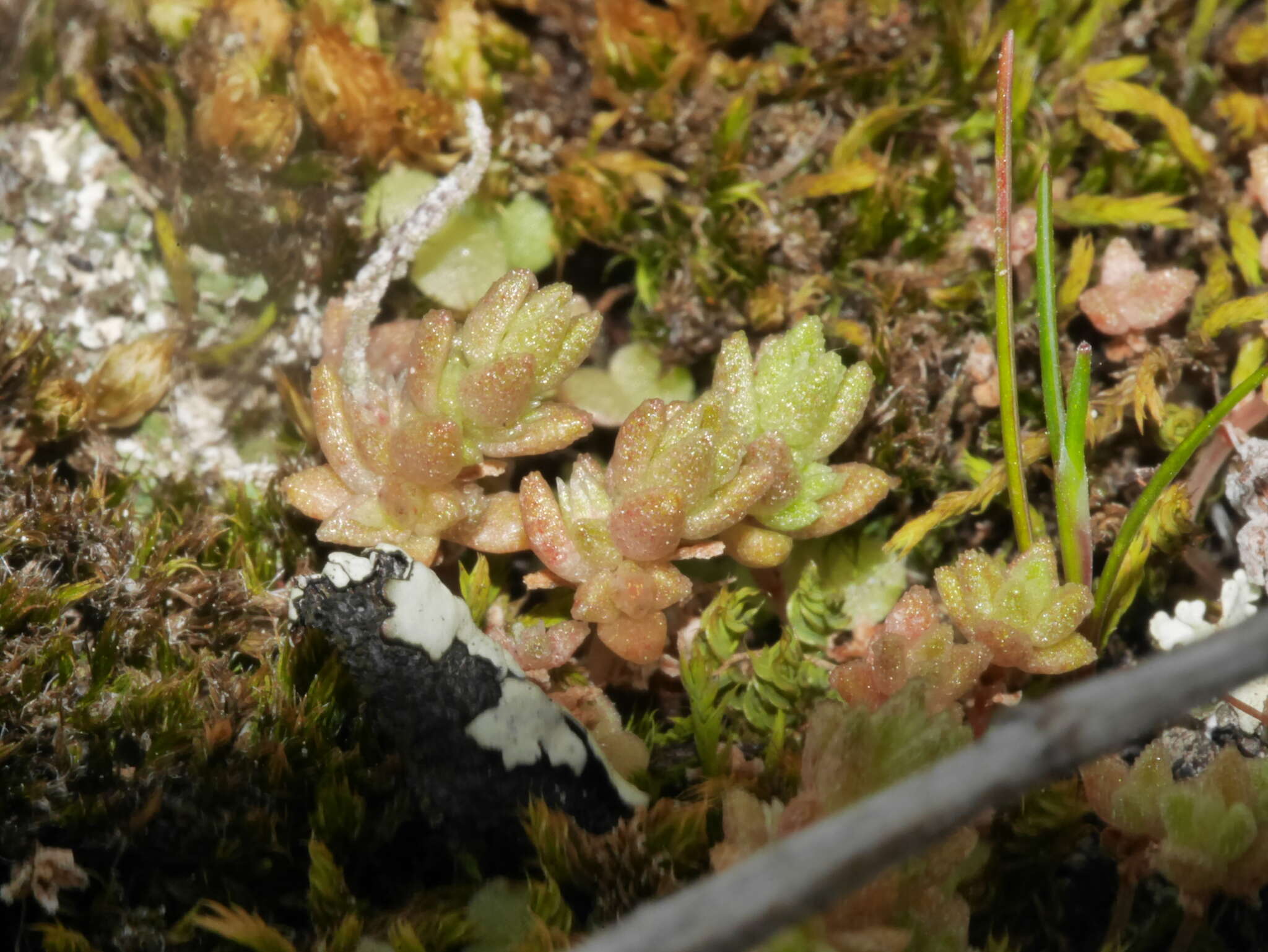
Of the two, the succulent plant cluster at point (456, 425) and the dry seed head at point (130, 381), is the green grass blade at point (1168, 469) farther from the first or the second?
the dry seed head at point (130, 381)

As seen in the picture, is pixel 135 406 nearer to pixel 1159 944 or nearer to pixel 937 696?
pixel 937 696

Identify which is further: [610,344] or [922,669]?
[610,344]

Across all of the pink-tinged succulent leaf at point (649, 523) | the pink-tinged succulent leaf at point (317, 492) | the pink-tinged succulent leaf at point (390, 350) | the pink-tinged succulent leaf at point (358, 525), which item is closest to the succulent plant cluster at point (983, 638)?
the pink-tinged succulent leaf at point (649, 523)

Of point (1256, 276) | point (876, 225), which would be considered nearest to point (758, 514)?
point (876, 225)

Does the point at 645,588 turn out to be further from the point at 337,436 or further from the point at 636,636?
the point at 337,436

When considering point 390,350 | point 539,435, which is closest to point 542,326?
point 539,435

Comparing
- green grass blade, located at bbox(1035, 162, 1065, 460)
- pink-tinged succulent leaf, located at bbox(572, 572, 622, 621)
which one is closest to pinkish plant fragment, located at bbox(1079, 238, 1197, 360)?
green grass blade, located at bbox(1035, 162, 1065, 460)
